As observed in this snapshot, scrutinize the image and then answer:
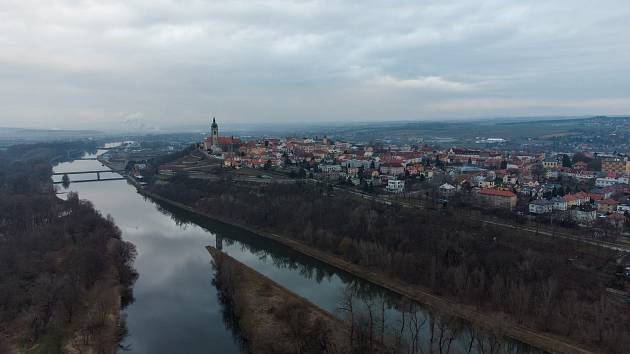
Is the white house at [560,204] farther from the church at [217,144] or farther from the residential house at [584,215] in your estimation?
the church at [217,144]

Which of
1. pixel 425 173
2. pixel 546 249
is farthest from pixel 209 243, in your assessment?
pixel 425 173

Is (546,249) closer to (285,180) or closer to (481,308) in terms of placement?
(481,308)

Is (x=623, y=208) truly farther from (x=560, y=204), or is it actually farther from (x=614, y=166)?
(x=614, y=166)

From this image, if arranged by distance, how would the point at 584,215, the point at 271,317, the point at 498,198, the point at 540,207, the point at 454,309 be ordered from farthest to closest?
the point at 498,198 → the point at 540,207 → the point at 584,215 → the point at 454,309 → the point at 271,317

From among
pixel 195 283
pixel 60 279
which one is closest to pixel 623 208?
pixel 195 283

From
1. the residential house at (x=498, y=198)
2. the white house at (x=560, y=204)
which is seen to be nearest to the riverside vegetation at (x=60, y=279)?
the residential house at (x=498, y=198)
